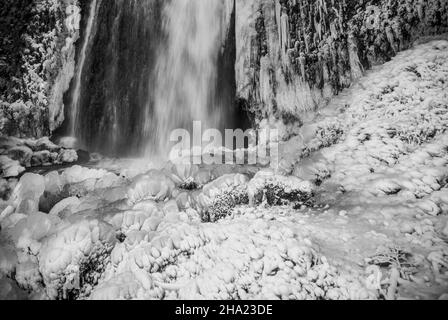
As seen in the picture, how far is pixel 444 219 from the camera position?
151 inches

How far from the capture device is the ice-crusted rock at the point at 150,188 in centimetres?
565

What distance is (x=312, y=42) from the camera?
8734 mm

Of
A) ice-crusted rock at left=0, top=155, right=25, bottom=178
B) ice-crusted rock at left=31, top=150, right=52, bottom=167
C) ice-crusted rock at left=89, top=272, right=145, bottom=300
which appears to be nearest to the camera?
ice-crusted rock at left=89, top=272, right=145, bottom=300

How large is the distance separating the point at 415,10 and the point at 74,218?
29.3ft

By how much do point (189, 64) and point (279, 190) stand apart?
23.0 ft

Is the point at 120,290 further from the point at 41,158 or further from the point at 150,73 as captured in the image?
the point at 41,158

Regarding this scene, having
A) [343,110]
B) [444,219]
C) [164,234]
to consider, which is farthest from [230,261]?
[343,110]

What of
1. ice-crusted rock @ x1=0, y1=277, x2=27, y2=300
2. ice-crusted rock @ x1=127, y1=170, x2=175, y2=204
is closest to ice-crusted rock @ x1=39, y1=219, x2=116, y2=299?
ice-crusted rock @ x1=0, y1=277, x2=27, y2=300

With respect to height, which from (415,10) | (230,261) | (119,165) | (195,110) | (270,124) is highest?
(415,10)

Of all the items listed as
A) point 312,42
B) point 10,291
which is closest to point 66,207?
point 10,291

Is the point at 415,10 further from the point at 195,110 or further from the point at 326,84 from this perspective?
the point at 195,110

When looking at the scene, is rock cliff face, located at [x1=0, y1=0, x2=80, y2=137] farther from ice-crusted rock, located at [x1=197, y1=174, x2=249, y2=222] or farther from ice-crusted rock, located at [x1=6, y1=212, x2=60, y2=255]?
ice-crusted rock, located at [x1=197, y1=174, x2=249, y2=222]

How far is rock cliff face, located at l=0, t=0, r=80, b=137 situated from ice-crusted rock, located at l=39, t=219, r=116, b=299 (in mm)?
10265

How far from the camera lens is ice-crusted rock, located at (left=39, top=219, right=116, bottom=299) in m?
3.76
